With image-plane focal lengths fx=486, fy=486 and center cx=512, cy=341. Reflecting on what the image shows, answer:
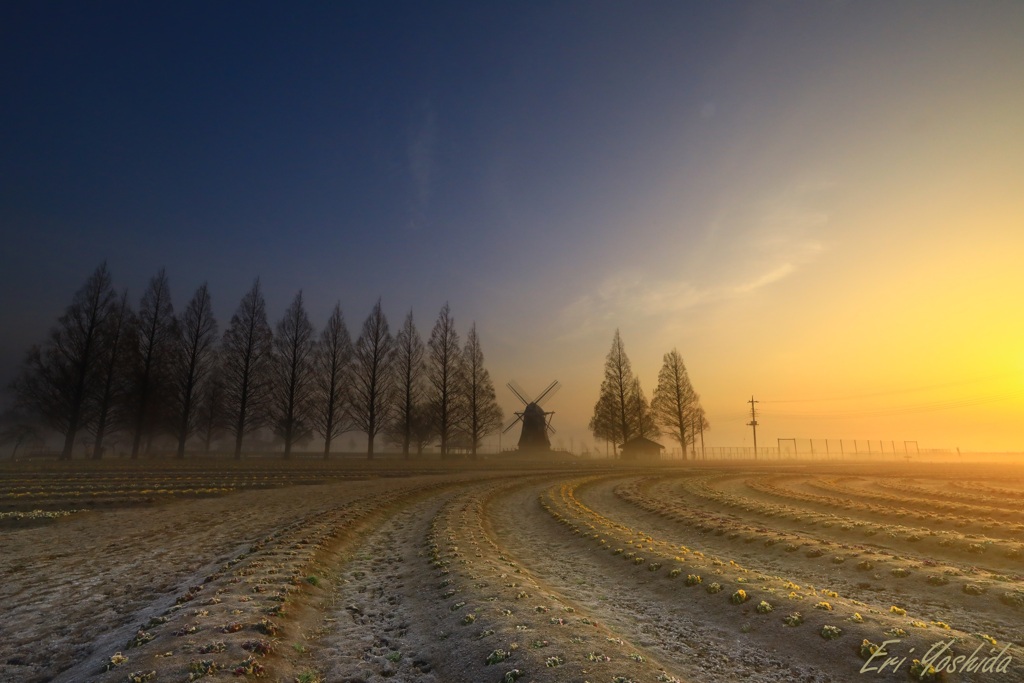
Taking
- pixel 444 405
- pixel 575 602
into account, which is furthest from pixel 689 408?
pixel 575 602

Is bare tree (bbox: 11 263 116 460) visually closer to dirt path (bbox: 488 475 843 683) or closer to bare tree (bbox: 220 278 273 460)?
bare tree (bbox: 220 278 273 460)

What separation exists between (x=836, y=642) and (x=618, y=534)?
11.9 m

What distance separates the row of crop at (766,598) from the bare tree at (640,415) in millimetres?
69916

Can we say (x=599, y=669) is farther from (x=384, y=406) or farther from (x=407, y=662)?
(x=384, y=406)

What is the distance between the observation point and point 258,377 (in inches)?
2285

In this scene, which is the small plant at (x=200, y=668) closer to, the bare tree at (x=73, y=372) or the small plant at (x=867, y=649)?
the small plant at (x=867, y=649)

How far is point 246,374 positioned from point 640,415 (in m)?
64.9

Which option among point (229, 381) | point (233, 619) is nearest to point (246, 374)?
point (229, 381)

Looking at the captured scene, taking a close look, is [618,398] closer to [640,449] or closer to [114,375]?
[640,449]

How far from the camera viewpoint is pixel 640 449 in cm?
8800

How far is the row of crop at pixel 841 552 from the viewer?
43.3ft

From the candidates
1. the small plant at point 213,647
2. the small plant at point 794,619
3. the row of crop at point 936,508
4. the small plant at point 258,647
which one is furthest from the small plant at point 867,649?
the row of crop at point 936,508

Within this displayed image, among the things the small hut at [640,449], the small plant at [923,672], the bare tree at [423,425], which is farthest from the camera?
the small hut at [640,449]

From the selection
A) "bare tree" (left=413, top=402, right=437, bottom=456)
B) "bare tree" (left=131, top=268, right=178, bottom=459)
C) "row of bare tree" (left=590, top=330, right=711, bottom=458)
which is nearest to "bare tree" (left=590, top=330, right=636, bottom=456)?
"row of bare tree" (left=590, top=330, right=711, bottom=458)
